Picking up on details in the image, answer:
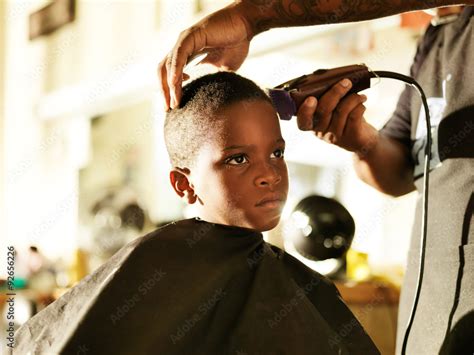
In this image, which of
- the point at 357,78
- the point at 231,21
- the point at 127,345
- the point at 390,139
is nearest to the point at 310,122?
the point at 357,78

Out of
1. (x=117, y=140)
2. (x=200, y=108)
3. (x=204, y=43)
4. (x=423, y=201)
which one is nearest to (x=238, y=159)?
(x=200, y=108)

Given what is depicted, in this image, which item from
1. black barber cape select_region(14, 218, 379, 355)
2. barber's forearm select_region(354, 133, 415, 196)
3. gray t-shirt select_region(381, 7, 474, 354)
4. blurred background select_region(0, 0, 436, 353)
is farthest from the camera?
blurred background select_region(0, 0, 436, 353)

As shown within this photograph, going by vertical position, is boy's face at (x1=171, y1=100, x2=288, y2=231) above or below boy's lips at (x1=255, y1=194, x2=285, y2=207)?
above

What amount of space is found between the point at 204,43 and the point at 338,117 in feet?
1.04

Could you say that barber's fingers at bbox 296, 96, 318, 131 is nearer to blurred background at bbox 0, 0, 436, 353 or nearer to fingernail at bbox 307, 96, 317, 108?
fingernail at bbox 307, 96, 317, 108

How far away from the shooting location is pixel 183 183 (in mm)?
1176

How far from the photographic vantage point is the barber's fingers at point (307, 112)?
3.56 feet

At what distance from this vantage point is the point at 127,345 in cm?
91

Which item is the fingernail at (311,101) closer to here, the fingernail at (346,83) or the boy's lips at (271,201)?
the fingernail at (346,83)

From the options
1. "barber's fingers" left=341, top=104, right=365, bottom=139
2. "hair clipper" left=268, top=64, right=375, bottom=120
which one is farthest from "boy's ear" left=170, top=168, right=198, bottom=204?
"barber's fingers" left=341, top=104, right=365, bottom=139

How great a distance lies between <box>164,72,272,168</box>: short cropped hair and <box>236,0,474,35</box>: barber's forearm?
115 millimetres

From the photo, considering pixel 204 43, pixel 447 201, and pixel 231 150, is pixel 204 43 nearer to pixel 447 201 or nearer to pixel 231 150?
pixel 231 150

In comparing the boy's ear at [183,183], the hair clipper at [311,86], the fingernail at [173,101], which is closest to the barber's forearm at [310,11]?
the hair clipper at [311,86]

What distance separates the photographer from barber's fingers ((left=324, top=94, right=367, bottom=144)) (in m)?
1.12
